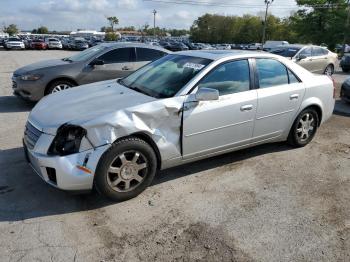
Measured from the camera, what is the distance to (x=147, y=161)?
3.82m

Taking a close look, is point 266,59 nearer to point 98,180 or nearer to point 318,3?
point 98,180

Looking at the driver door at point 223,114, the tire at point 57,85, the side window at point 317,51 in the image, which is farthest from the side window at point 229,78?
the side window at point 317,51

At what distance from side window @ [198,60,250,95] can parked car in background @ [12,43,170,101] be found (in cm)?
435

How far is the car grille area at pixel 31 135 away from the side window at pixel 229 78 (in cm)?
190

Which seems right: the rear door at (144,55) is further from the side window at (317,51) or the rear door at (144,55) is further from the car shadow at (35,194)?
the side window at (317,51)

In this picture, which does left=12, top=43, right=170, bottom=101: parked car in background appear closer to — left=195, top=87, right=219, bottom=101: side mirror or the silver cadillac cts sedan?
the silver cadillac cts sedan

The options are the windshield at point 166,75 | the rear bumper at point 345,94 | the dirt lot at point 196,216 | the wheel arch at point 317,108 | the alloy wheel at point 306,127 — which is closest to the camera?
the dirt lot at point 196,216

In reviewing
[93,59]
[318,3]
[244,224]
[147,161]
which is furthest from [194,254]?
[318,3]

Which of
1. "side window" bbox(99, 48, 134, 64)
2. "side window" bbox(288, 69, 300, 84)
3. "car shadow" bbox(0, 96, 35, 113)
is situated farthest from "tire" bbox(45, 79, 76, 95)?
"side window" bbox(288, 69, 300, 84)

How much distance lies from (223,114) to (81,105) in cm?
169

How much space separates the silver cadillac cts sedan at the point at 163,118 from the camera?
11.4ft

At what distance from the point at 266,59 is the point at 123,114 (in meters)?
2.37

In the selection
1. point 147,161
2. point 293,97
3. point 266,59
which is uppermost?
point 266,59

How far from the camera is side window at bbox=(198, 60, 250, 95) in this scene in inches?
168
